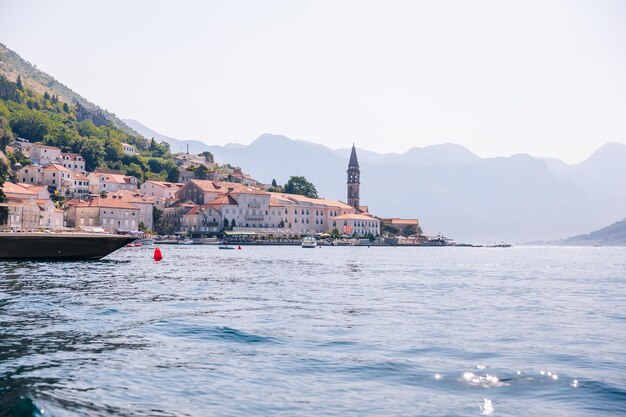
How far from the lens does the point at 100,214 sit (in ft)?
453

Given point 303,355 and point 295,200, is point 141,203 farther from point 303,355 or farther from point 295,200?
point 303,355

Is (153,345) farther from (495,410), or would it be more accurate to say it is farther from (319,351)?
(495,410)

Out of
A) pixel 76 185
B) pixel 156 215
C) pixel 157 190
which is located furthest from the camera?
pixel 157 190

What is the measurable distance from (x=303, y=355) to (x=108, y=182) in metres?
163

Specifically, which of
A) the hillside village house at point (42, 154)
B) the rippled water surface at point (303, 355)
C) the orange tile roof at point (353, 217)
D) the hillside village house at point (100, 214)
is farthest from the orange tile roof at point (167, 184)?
the rippled water surface at point (303, 355)

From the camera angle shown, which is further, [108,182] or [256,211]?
[108,182]

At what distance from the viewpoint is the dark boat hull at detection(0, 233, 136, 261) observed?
53.7 m

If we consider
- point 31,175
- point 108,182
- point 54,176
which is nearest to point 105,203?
point 54,176

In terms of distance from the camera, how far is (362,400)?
12.2 metres

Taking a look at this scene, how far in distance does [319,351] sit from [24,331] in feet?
28.5

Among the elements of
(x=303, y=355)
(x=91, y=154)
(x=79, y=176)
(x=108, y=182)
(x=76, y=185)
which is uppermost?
(x=91, y=154)

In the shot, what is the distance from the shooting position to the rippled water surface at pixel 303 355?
11.9 metres

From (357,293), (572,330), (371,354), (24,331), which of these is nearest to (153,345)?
(24,331)

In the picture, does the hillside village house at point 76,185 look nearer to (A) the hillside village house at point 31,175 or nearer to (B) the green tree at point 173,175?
(A) the hillside village house at point 31,175
